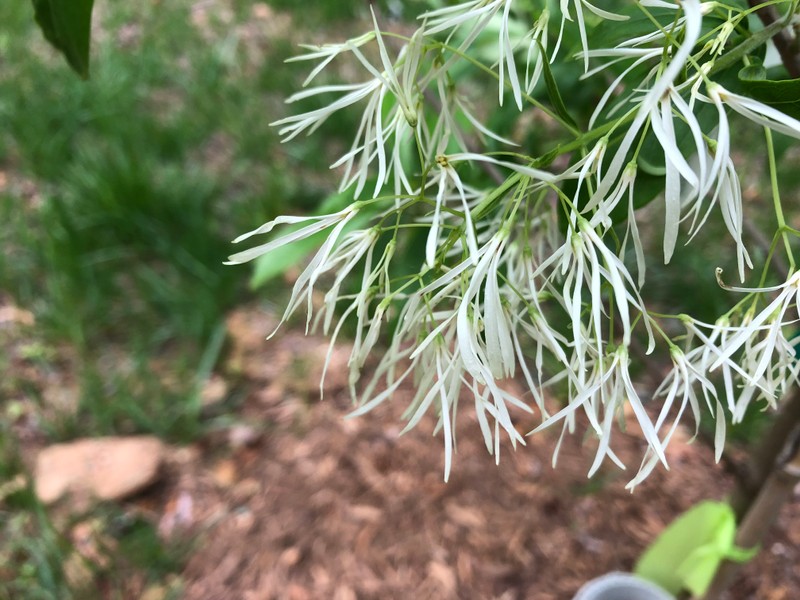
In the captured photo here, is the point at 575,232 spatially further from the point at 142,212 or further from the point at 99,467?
the point at 142,212

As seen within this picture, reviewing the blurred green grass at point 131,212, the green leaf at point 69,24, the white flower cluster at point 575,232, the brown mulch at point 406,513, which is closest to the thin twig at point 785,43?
the white flower cluster at point 575,232

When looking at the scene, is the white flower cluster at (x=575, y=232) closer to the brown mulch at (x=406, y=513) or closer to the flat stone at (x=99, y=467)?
the brown mulch at (x=406, y=513)

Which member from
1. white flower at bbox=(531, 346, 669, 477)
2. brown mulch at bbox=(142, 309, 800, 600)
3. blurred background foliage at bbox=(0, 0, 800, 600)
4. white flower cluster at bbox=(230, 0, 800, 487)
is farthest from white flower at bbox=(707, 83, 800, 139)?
→ brown mulch at bbox=(142, 309, 800, 600)

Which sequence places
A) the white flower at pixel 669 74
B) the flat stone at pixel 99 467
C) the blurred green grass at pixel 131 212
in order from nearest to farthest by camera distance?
the white flower at pixel 669 74, the flat stone at pixel 99 467, the blurred green grass at pixel 131 212

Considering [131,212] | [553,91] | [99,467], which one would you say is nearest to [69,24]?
[553,91]

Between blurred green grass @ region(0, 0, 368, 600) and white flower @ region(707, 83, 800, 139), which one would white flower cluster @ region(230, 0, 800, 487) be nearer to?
white flower @ region(707, 83, 800, 139)

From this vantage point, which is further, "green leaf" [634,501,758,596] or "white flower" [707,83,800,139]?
"green leaf" [634,501,758,596]
